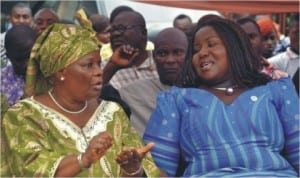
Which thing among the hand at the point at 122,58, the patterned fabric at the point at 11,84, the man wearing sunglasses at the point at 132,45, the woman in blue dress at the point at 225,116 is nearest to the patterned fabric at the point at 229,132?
the woman in blue dress at the point at 225,116

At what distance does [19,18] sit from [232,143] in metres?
4.30

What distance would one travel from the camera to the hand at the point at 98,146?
3.41 meters

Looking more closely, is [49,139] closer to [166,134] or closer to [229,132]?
[166,134]

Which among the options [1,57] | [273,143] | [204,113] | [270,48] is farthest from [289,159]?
[270,48]

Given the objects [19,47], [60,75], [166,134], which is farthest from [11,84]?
[166,134]

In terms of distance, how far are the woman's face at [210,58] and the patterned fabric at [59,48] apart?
1.70 feet

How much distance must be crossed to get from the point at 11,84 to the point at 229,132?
5.89 ft

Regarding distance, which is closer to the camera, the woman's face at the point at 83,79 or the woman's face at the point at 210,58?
the woman's face at the point at 83,79

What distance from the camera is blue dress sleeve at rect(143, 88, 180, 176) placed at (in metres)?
3.95

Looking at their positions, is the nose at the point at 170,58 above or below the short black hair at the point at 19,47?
below

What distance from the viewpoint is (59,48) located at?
3771mm

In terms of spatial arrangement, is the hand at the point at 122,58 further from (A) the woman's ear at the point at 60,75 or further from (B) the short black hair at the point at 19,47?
(A) the woman's ear at the point at 60,75

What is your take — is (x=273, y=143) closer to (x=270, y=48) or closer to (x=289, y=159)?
(x=289, y=159)

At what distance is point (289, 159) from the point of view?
157 inches
